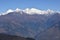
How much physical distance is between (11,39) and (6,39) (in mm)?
8262

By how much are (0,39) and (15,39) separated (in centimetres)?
1940

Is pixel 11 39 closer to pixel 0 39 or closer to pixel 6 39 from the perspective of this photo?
pixel 6 39

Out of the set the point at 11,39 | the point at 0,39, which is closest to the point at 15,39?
the point at 11,39

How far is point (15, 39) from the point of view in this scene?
156 meters

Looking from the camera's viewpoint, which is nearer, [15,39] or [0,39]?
[0,39]

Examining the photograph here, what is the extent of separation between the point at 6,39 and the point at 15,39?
774 cm

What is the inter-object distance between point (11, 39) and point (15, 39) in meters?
4.92

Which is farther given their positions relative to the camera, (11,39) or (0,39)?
(11,39)

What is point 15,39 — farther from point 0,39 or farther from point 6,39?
point 0,39

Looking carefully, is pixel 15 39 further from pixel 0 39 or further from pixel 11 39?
pixel 0 39

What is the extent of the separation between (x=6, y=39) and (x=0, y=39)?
43.3ft

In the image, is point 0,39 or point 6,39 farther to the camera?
point 6,39

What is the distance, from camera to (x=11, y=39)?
160 m
